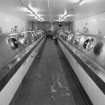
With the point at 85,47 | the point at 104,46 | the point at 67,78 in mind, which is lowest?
the point at 67,78

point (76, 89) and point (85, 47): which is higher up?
point (85, 47)

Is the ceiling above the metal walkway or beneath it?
above

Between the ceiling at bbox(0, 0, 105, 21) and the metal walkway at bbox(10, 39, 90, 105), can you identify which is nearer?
the metal walkway at bbox(10, 39, 90, 105)

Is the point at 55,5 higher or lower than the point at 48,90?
higher

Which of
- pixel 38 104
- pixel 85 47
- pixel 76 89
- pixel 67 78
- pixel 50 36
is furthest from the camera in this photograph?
pixel 50 36

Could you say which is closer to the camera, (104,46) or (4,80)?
(4,80)

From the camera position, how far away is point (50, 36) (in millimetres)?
24109

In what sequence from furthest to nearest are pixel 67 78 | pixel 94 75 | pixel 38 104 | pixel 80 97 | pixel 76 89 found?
pixel 67 78 → pixel 76 89 → pixel 80 97 → pixel 38 104 → pixel 94 75

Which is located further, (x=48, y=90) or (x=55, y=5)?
(x=55, y=5)

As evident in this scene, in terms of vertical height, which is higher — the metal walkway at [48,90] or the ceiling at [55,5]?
the ceiling at [55,5]

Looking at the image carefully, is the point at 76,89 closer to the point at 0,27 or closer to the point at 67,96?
the point at 67,96

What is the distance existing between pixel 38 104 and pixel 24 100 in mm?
309

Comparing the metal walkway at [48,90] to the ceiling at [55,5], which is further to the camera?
the ceiling at [55,5]

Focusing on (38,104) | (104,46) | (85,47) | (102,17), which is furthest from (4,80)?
(102,17)
